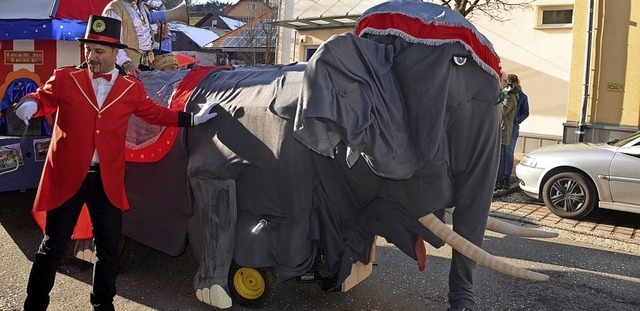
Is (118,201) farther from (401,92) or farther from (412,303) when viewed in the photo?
(412,303)

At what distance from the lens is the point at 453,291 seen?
3777 millimetres

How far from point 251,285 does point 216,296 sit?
0.94 ft

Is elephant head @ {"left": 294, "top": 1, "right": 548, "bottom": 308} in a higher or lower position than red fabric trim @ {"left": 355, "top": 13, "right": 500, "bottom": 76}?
lower

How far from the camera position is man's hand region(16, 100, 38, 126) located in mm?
3303

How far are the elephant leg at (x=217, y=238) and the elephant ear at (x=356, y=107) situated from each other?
104 centimetres

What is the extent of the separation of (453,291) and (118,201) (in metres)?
2.16

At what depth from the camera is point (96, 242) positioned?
3.62 m

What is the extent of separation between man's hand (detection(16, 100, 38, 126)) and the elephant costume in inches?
41.9

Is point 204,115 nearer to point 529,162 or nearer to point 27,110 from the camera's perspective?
point 27,110

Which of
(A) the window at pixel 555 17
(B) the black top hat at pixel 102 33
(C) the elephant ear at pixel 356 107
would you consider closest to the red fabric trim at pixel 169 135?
(B) the black top hat at pixel 102 33

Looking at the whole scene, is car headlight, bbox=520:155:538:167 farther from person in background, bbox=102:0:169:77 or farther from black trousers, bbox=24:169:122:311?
black trousers, bbox=24:169:122:311

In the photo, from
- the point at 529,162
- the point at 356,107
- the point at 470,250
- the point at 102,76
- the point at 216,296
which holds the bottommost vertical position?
the point at 216,296

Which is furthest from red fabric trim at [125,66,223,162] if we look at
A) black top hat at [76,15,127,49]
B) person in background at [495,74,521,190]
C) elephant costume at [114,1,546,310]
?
person in background at [495,74,521,190]

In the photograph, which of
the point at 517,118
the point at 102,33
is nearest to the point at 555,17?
the point at 517,118
